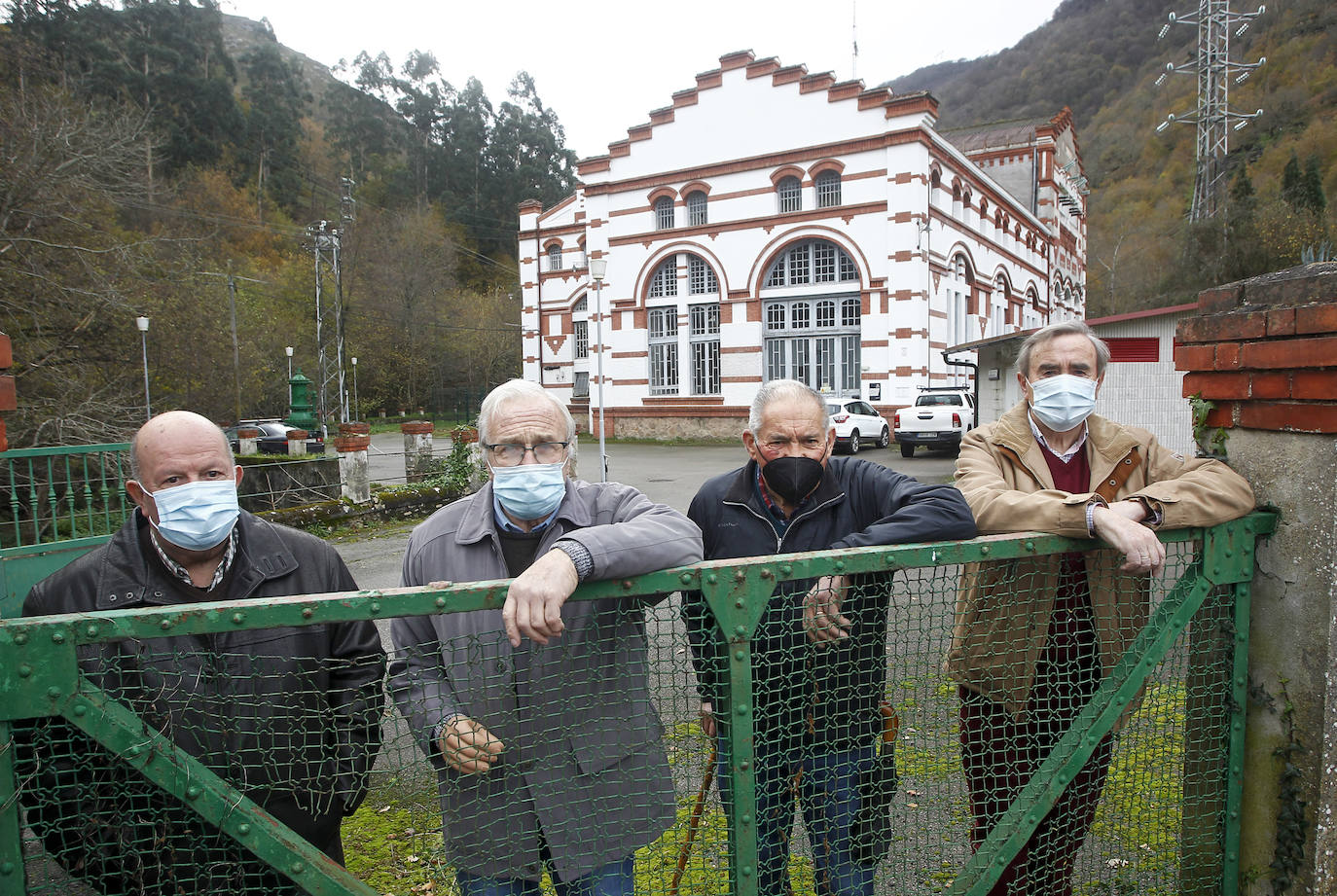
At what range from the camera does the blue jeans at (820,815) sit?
2.10 meters

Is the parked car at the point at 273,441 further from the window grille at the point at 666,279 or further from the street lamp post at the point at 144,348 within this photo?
the window grille at the point at 666,279

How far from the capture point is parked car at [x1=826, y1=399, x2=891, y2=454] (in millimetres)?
21219

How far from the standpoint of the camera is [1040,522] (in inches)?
80.3

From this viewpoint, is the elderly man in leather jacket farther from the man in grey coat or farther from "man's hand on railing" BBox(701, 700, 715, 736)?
"man's hand on railing" BBox(701, 700, 715, 736)

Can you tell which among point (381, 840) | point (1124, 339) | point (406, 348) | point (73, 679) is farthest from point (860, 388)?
point (406, 348)

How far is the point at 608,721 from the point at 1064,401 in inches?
67.4

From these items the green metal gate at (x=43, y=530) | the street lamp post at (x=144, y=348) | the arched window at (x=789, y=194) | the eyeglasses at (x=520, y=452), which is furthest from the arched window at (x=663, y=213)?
the eyeglasses at (x=520, y=452)

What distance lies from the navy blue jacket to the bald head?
1475 mm

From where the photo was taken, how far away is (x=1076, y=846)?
227 centimetres

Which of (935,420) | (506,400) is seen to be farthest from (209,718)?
(935,420)

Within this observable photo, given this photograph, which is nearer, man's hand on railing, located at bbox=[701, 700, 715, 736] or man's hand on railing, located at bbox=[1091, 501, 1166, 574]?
man's hand on railing, located at bbox=[1091, 501, 1166, 574]

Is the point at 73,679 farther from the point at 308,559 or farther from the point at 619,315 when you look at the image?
the point at 619,315

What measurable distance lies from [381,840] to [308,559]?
187 cm

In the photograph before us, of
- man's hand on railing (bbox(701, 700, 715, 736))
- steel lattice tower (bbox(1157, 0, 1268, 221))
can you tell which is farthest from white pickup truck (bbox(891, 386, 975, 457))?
man's hand on railing (bbox(701, 700, 715, 736))
